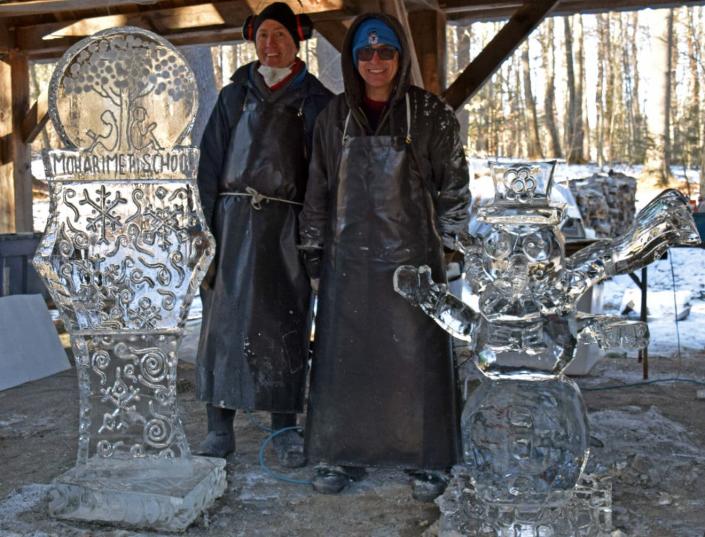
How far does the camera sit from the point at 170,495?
289cm

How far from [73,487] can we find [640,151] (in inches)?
862

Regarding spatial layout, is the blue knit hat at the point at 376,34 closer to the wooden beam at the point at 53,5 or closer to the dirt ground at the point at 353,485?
the dirt ground at the point at 353,485

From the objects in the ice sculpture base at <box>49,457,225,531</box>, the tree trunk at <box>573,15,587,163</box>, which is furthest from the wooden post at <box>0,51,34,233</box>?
the tree trunk at <box>573,15,587,163</box>

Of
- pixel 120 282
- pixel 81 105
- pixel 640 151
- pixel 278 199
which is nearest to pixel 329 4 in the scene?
pixel 278 199

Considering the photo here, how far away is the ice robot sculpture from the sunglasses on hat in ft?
3.13

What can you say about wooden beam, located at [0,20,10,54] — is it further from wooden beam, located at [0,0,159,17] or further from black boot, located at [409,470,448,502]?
black boot, located at [409,470,448,502]

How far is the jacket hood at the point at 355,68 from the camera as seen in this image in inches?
126

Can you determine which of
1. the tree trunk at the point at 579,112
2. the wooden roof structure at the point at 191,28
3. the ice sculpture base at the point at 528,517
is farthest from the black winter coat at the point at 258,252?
the tree trunk at the point at 579,112

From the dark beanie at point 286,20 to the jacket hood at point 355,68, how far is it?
0.49 m

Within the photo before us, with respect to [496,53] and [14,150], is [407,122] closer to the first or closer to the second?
[496,53]

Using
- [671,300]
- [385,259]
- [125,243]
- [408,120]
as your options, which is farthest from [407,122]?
[671,300]

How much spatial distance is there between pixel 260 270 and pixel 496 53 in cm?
233

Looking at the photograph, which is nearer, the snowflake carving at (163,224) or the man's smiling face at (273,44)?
the snowflake carving at (163,224)

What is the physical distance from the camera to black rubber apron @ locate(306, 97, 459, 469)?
3.21 m
